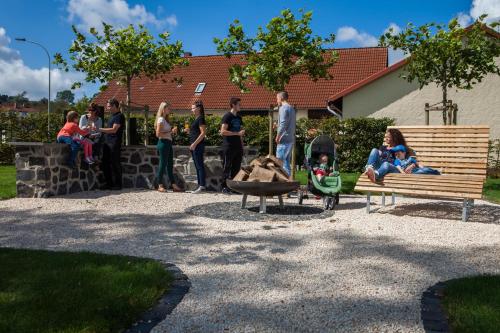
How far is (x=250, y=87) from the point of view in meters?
31.0

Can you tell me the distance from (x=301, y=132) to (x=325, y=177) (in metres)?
9.29

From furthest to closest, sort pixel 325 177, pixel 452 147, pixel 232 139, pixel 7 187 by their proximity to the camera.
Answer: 1. pixel 7 187
2. pixel 232 139
3. pixel 325 177
4. pixel 452 147

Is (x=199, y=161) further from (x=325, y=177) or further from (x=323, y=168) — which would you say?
(x=325, y=177)

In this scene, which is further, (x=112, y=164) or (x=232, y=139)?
(x=112, y=164)

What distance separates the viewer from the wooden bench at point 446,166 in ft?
24.8

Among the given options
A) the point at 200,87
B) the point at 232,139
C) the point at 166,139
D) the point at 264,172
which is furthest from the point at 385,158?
the point at 200,87

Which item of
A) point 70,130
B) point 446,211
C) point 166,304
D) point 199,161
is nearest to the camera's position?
point 166,304

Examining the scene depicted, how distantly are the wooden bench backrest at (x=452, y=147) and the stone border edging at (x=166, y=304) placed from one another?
5883 mm

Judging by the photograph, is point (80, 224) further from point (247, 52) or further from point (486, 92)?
point (486, 92)

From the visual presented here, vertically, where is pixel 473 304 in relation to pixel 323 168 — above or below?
below

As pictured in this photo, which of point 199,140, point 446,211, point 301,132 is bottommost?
point 446,211

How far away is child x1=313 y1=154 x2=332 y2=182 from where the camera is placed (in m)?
9.45

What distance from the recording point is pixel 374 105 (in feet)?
77.9

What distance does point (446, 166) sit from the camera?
351 inches
